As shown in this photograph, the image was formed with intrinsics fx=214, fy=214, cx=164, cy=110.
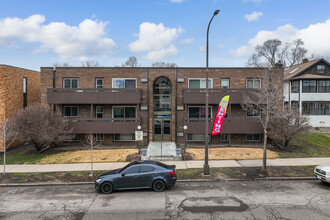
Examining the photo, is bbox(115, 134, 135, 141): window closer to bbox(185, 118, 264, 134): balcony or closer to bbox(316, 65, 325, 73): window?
bbox(185, 118, 264, 134): balcony

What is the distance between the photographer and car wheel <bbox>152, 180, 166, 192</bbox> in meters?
9.83

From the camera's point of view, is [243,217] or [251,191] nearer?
[243,217]

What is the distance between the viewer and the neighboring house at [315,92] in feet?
91.7

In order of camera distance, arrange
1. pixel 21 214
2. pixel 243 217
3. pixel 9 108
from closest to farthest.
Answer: pixel 243 217 < pixel 21 214 < pixel 9 108

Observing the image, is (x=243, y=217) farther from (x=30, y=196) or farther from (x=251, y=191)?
(x=30, y=196)

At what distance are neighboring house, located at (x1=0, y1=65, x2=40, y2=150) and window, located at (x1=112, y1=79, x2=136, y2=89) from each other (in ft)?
29.2

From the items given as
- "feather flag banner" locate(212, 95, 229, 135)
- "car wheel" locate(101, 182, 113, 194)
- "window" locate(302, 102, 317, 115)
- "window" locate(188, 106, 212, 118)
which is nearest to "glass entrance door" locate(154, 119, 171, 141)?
"window" locate(188, 106, 212, 118)

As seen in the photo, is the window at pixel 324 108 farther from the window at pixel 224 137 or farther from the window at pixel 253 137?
the window at pixel 224 137

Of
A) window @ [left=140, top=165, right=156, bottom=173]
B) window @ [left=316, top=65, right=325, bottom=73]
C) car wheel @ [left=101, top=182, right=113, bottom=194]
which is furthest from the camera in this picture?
window @ [left=316, top=65, right=325, bottom=73]

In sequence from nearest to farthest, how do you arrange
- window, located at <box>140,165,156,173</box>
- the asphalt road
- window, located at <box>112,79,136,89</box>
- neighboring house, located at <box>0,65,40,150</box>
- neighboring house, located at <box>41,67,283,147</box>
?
1. the asphalt road
2. window, located at <box>140,165,156,173</box>
3. neighboring house, located at <box>0,65,40,150</box>
4. neighboring house, located at <box>41,67,283,147</box>
5. window, located at <box>112,79,136,89</box>

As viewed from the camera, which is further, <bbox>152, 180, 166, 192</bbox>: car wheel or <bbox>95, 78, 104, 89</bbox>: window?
<bbox>95, 78, 104, 89</bbox>: window

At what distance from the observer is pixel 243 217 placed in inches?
290

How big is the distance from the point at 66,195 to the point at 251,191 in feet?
27.3

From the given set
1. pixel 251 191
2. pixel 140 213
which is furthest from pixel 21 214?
pixel 251 191
